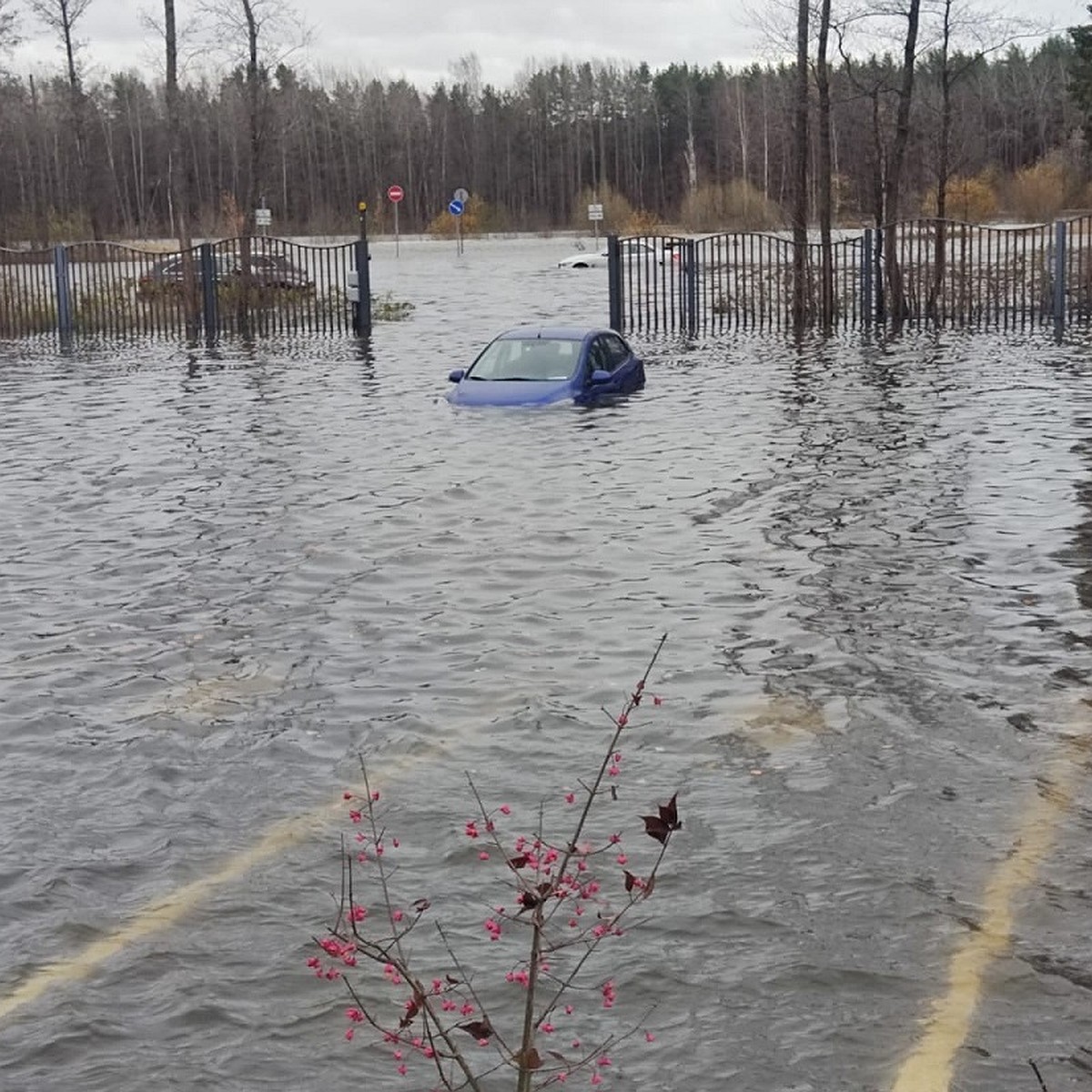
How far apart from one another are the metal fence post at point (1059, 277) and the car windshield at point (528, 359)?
43.5ft

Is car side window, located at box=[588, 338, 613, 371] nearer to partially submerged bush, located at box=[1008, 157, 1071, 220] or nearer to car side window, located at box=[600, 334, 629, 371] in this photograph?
car side window, located at box=[600, 334, 629, 371]

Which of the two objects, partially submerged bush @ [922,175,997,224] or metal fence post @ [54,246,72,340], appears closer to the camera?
metal fence post @ [54,246,72,340]

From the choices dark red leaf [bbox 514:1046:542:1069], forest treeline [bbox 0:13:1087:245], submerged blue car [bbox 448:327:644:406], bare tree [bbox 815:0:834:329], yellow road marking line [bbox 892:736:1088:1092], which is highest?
forest treeline [bbox 0:13:1087:245]

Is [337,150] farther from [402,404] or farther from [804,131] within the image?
[402,404]

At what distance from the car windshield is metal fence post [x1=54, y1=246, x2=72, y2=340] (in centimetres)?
1648

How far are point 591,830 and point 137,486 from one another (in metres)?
10.0

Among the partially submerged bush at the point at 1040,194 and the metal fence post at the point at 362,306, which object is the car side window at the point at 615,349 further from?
the partially submerged bush at the point at 1040,194

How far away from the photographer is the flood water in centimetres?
577

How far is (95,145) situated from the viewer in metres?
127

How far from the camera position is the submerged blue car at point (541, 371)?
20.8 m

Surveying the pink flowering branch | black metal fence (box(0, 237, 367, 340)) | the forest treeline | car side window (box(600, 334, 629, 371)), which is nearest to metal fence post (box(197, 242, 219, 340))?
A: black metal fence (box(0, 237, 367, 340))

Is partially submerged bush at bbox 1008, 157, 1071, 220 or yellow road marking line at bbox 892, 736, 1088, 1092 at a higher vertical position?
partially submerged bush at bbox 1008, 157, 1071, 220

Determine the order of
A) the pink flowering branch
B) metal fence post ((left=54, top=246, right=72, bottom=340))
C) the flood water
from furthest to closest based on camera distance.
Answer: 1. metal fence post ((left=54, top=246, right=72, bottom=340))
2. the flood water
3. the pink flowering branch

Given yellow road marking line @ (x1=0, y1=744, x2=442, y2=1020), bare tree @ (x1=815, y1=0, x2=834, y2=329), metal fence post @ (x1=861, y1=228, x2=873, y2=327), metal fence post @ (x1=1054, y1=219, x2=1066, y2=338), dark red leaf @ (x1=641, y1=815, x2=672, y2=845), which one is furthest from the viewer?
bare tree @ (x1=815, y1=0, x2=834, y2=329)
